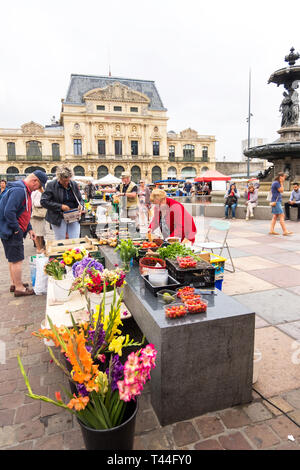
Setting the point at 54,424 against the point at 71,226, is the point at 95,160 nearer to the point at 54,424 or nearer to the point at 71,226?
the point at 71,226

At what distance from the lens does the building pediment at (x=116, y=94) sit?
53.7m

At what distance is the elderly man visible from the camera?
4.22 meters

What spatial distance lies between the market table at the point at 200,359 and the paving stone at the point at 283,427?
237 millimetres

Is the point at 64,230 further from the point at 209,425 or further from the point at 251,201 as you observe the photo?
the point at 251,201

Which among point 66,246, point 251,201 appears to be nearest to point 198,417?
point 66,246

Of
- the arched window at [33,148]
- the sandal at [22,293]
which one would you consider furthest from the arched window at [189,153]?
the sandal at [22,293]

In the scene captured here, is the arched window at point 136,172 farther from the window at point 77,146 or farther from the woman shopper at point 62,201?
the woman shopper at point 62,201

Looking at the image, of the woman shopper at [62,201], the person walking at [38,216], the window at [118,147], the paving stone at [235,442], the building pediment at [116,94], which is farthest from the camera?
the window at [118,147]

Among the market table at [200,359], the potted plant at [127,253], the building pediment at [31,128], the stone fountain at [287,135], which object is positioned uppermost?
the building pediment at [31,128]

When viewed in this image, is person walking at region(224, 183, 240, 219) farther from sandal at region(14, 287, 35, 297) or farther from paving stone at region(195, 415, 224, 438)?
paving stone at region(195, 415, 224, 438)

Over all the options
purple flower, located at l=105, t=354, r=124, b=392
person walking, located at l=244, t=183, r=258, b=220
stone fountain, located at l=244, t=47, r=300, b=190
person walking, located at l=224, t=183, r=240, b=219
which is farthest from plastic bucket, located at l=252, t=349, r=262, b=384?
stone fountain, located at l=244, t=47, r=300, b=190
